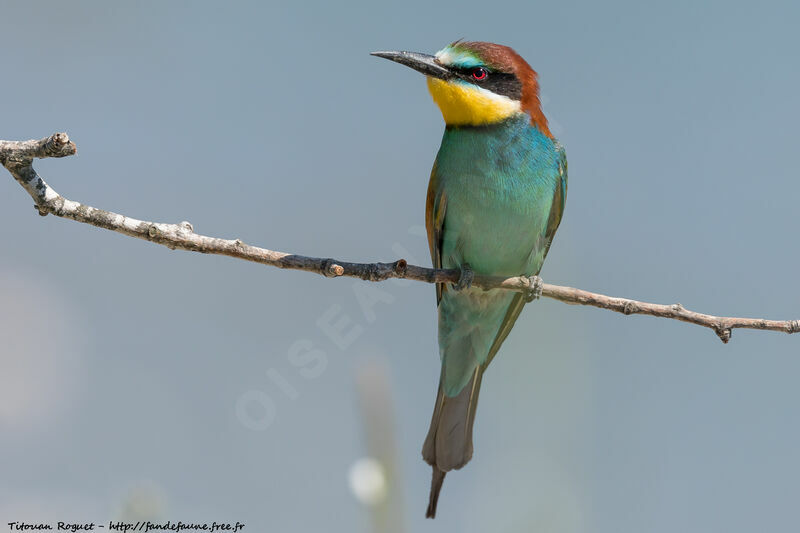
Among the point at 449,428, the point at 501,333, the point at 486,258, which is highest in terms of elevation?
the point at 486,258

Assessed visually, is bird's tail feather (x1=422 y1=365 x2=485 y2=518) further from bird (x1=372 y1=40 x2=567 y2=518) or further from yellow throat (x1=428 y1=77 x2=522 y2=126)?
yellow throat (x1=428 y1=77 x2=522 y2=126)

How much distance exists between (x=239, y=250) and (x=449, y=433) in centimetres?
88

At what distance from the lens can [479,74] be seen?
6.81ft

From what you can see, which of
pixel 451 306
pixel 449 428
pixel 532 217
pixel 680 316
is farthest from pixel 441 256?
pixel 680 316

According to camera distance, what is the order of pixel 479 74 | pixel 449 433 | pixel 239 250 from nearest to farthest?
pixel 239 250
pixel 449 433
pixel 479 74

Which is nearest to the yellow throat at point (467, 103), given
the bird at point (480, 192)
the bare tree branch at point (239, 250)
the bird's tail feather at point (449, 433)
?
the bird at point (480, 192)

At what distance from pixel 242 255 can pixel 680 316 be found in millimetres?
849

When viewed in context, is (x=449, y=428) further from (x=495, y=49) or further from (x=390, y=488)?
(x=390, y=488)

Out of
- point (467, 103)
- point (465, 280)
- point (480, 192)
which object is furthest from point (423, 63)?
point (465, 280)

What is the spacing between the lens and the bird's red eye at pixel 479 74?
6.79 feet

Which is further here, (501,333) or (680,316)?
(501,333)

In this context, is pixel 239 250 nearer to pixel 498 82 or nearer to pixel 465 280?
pixel 465 280

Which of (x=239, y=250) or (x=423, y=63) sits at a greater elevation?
(x=423, y=63)

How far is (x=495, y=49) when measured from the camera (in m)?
2.10
